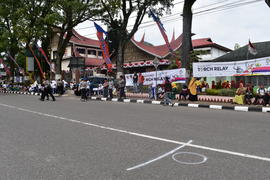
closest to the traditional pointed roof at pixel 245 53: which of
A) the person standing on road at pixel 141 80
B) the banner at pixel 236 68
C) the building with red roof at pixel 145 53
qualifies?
the building with red roof at pixel 145 53

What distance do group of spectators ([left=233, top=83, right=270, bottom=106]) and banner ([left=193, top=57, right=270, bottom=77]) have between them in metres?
1.57

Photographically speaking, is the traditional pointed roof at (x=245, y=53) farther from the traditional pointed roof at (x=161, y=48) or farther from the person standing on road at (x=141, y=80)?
the person standing on road at (x=141, y=80)

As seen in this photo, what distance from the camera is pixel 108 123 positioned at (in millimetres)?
7371

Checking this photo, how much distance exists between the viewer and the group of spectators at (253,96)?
494 inches

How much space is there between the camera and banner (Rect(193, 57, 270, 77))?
14133mm

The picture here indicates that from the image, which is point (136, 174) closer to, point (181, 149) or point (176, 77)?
point (181, 149)

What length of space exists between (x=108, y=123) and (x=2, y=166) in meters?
3.81

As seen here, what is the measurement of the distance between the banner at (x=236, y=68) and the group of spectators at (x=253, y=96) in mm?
1568

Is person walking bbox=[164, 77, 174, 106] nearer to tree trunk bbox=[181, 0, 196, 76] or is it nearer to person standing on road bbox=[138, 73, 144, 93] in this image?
tree trunk bbox=[181, 0, 196, 76]

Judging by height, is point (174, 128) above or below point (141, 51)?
below

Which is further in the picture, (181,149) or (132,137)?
(132,137)

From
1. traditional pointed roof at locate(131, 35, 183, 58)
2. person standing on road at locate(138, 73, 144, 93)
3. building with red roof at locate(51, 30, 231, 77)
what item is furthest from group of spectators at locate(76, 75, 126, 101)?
traditional pointed roof at locate(131, 35, 183, 58)

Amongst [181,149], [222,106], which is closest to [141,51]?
[222,106]

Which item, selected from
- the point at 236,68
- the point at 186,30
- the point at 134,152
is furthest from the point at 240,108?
the point at 134,152
